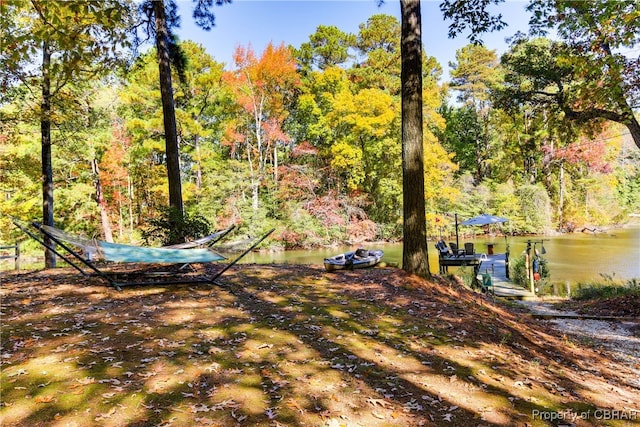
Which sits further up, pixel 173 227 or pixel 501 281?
pixel 173 227

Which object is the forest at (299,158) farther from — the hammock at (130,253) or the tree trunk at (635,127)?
the hammock at (130,253)

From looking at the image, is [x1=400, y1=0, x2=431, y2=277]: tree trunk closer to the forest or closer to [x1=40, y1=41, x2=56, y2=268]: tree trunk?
the forest

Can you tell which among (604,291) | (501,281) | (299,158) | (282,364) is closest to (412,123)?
(282,364)

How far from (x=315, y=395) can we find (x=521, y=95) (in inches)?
382

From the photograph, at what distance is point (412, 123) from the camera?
5691 mm

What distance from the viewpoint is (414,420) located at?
2.38m

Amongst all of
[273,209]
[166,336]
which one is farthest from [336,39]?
[166,336]

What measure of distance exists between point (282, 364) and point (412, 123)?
4160 millimetres

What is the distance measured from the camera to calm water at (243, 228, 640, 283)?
1250 cm

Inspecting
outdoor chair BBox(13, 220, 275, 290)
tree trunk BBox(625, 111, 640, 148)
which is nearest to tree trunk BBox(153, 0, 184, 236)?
outdoor chair BBox(13, 220, 275, 290)

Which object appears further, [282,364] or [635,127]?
[635,127]

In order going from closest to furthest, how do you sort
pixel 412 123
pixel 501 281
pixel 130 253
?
pixel 130 253 < pixel 412 123 < pixel 501 281

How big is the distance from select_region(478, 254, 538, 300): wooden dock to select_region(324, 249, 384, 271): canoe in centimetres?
439

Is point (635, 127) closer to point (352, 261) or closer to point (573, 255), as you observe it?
point (352, 261)
